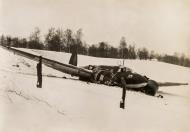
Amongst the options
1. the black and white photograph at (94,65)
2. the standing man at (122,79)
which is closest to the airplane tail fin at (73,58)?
the black and white photograph at (94,65)

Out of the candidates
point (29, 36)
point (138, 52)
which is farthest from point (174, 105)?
point (29, 36)

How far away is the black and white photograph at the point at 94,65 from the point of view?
5.90ft

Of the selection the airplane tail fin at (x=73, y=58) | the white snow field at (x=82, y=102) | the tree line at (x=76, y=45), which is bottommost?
the white snow field at (x=82, y=102)

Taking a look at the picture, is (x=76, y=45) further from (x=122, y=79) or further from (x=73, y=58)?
(x=122, y=79)

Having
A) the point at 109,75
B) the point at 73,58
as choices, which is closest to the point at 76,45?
the point at 73,58

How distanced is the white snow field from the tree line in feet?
0.08

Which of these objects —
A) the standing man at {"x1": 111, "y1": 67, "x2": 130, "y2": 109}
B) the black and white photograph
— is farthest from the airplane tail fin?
the standing man at {"x1": 111, "y1": 67, "x2": 130, "y2": 109}

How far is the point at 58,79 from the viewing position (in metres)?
1.89

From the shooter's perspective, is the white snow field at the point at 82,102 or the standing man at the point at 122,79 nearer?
the white snow field at the point at 82,102

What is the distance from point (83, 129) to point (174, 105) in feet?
1.56

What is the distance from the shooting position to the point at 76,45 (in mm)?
1937

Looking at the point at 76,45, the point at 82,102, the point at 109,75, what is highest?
the point at 76,45

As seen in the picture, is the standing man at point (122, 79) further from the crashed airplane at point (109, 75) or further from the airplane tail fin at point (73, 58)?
the airplane tail fin at point (73, 58)

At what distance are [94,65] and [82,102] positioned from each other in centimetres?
17
